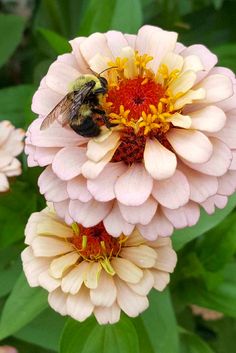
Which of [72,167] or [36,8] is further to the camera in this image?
[36,8]

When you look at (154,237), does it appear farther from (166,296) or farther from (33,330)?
(33,330)

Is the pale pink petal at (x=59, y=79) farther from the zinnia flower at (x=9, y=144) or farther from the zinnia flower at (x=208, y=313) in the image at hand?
the zinnia flower at (x=208, y=313)

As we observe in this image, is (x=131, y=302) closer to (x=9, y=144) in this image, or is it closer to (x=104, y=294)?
(x=104, y=294)

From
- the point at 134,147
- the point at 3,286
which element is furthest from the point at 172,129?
the point at 3,286

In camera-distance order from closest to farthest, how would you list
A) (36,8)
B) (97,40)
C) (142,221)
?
(142,221)
(97,40)
(36,8)

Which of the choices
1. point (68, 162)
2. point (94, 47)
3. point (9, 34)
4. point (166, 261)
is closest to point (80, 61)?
point (94, 47)

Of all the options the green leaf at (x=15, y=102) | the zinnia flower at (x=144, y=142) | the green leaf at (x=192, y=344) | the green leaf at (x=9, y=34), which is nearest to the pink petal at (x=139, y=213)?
the zinnia flower at (x=144, y=142)
